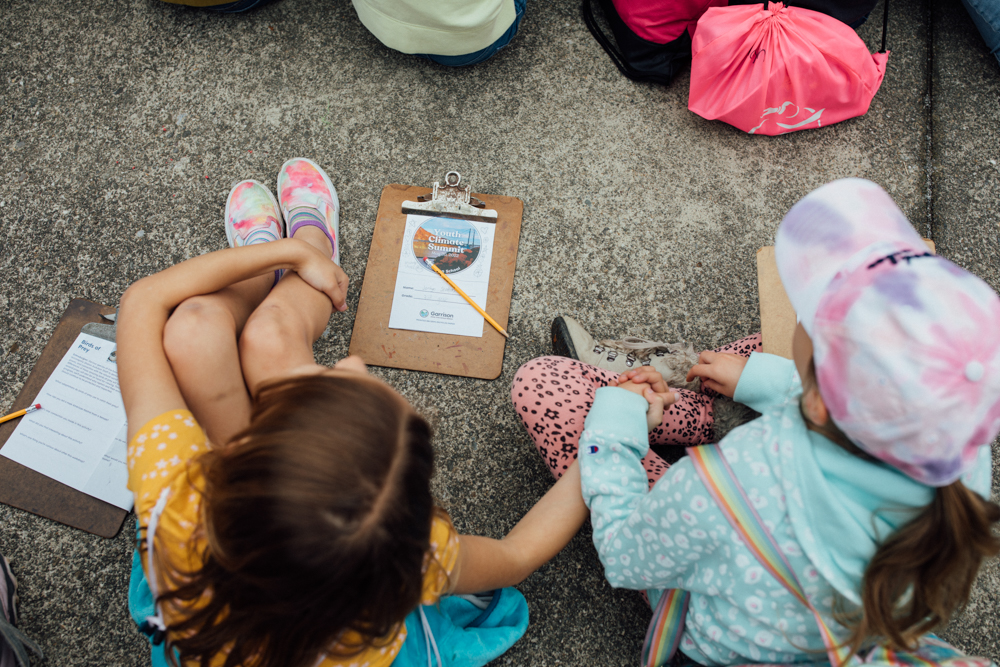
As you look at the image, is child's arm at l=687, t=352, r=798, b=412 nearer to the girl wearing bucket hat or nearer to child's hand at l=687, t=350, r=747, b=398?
child's hand at l=687, t=350, r=747, b=398

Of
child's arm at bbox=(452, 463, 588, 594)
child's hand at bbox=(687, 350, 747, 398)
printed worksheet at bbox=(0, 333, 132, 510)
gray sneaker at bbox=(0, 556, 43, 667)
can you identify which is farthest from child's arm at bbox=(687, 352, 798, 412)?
gray sneaker at bbox=(0, 556, 43, 667)

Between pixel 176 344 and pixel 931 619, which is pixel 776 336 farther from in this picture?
pixel 176 344

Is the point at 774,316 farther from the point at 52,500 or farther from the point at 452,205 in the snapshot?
the point at 52,500

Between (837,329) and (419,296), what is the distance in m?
0.96

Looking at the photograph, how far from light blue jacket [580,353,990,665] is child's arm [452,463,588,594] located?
2.4 inches

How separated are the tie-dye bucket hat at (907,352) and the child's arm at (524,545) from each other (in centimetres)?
47

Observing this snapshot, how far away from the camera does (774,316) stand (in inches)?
43.1

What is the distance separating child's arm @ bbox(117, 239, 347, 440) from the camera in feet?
2.69

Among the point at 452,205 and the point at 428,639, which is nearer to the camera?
the point at 428,639

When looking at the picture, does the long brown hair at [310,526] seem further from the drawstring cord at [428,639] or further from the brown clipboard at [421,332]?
the brown clipboard at [421,332]

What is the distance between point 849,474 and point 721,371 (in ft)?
1.40

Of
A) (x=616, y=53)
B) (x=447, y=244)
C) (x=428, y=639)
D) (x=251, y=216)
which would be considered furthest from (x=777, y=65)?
(x=428, y=639)

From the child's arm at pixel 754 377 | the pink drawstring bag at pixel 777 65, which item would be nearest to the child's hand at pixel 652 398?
the child's arm at pixel 754 377

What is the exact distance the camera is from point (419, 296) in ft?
4.40
